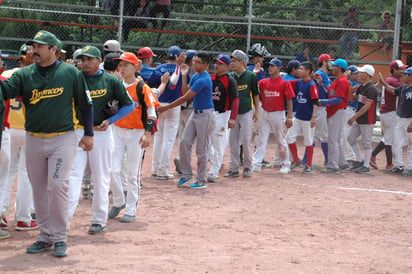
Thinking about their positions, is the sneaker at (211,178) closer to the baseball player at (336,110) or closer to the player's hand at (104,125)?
the baseball player at (336,110)

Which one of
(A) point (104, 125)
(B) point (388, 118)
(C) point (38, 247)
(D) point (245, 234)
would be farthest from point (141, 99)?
(B) point (388, 118)

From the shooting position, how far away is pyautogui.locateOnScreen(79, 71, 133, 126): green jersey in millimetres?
6672

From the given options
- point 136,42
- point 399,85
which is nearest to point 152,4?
point 136,42

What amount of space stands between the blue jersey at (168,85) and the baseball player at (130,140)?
2753mm

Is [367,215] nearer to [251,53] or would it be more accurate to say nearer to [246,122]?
[246,122]

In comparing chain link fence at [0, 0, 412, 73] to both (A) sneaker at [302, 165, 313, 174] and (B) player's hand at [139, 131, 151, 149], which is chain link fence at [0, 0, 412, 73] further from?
(B) player's hand at [139, 131, 151, 149]

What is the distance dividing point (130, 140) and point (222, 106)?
3.24m

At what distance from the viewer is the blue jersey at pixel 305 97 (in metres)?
11.7

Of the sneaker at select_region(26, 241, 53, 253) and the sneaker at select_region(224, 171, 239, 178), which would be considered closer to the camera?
the sneaker at select_region(26, 241, 53, 253)

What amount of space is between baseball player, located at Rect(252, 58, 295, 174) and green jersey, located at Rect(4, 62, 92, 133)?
20.1 feet

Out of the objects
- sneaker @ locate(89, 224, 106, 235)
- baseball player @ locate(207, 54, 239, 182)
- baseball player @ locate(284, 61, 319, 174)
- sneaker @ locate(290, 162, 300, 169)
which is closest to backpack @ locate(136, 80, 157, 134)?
sneaker @ locate(89, 224, 106, 235)

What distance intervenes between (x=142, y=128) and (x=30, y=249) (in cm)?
221

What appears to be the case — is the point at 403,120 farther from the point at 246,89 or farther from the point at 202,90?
the point at 202,90

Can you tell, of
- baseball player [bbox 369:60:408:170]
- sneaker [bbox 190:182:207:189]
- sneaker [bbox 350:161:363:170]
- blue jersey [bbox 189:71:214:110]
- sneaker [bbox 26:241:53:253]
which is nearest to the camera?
sneaker [bbox 26:241:53:253]
